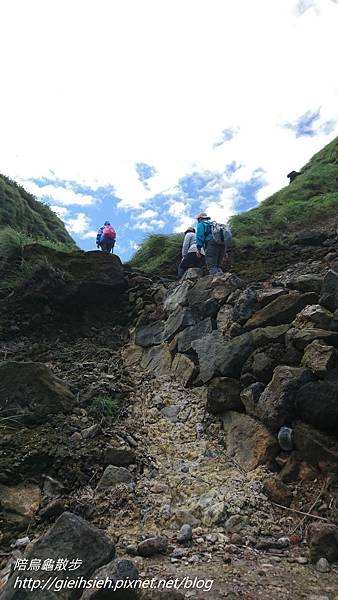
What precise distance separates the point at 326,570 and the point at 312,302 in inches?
148

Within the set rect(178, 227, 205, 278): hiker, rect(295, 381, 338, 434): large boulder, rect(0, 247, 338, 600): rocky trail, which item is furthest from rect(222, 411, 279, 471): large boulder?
rect(178, 227, 205, 278): hiker

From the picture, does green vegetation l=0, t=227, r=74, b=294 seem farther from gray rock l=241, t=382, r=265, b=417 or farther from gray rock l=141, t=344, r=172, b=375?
gray rock l=241, t=382, r=265, b=417

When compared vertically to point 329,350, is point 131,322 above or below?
above

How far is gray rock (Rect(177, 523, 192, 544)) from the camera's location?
403cm

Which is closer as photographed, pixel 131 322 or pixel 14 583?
pixel 14 583

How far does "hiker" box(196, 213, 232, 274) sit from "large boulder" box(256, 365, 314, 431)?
486 cm

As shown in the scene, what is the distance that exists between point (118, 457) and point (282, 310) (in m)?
3.10

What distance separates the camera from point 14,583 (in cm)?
319

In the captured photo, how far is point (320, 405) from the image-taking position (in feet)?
15.3

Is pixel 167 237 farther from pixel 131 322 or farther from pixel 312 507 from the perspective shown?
pixel 312 507

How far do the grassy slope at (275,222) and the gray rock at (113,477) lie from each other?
28.3ft

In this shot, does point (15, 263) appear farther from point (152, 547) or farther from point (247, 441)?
point (152, 547)

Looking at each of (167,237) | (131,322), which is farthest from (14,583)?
(167,237)

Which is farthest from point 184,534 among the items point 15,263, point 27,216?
point 27,216
